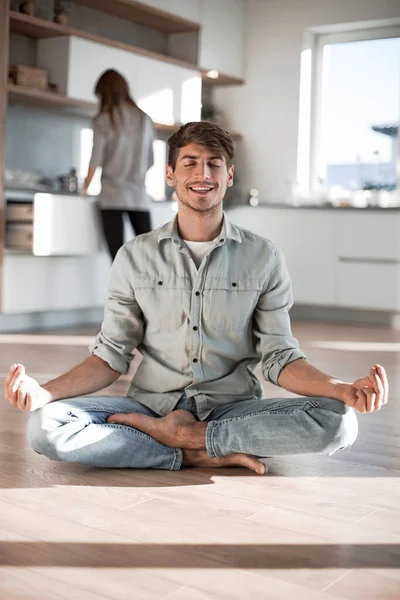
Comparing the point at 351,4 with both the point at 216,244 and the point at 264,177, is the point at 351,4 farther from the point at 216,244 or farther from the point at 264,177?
the point at 216,244

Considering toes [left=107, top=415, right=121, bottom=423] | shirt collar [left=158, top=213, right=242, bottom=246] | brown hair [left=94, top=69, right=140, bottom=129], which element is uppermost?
brown hair [left=94, top=69, right=140, bottom=129]

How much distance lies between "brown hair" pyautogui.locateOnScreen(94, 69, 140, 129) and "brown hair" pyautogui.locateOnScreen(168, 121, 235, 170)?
2.87 m

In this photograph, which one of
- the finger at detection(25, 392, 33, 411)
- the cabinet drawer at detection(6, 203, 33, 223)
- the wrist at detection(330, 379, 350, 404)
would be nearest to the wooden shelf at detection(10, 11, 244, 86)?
the cabinet drawer at detection(6, 203, 33, 223)

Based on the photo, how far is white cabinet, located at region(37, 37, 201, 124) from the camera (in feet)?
18.0

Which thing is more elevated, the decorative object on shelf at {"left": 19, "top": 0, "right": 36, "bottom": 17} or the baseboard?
the decorative object on shelf at {"left": 19, "top": 0, "right": 36, "bottom": 17}

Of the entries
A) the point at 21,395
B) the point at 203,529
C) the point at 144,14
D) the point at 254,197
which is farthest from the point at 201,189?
the point at 254,197

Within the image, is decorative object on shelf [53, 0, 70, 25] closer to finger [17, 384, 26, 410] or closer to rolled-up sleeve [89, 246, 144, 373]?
rolled-up sleeve [89, 246, 144, 373]

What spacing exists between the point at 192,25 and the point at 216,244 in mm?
4599

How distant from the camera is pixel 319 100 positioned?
702cm

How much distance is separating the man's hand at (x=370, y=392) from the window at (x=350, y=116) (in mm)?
4707

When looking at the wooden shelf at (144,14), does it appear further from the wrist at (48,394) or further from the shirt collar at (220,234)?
the wrist at (48,394)

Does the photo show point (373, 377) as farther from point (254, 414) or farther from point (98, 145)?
point (98, 145)

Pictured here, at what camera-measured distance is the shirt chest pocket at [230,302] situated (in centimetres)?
229

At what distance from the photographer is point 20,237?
16.9 feet
